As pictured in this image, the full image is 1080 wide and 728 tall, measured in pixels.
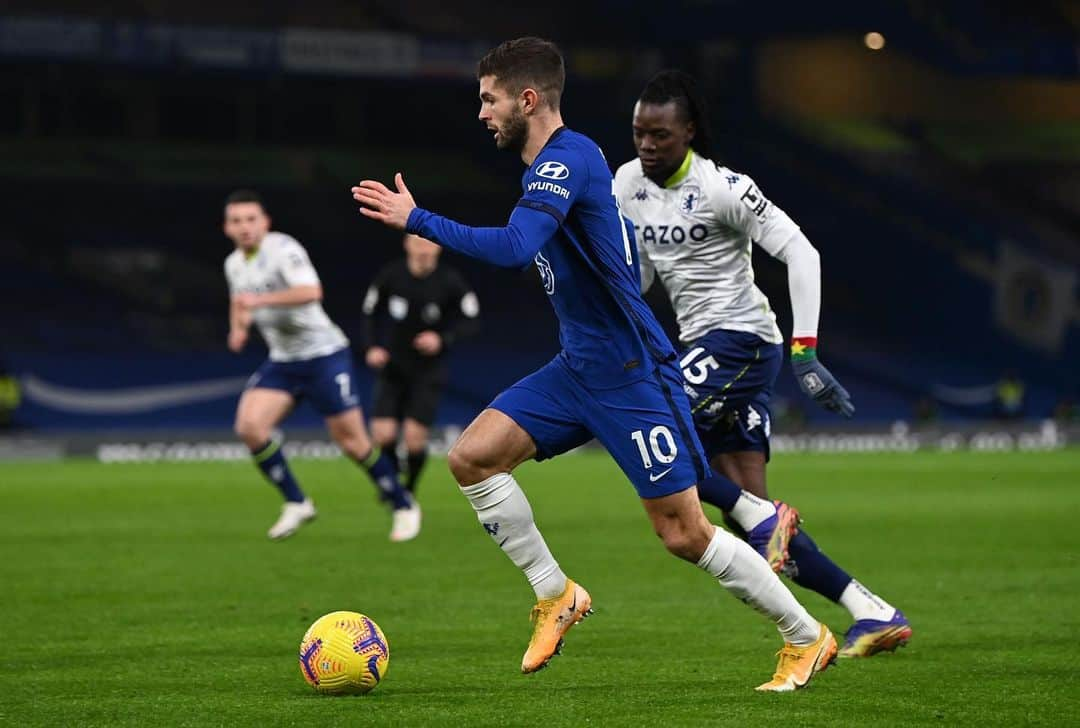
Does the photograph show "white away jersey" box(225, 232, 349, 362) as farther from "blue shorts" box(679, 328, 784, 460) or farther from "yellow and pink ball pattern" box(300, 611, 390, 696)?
→ "yellow and pink ball pattern" box(300, 611, 390, 696)

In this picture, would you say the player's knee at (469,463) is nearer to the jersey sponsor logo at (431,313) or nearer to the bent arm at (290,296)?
the bent arm at (290,296)

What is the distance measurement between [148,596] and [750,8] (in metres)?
26.5

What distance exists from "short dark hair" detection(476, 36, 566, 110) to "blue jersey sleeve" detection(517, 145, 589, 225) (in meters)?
0.25

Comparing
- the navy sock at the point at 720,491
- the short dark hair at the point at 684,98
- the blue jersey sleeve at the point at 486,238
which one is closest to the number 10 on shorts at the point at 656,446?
the blue jersey sleeve at the point at 486,238

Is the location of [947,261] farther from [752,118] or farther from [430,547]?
[430,547]

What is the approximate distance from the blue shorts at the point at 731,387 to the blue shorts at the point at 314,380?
222 inches

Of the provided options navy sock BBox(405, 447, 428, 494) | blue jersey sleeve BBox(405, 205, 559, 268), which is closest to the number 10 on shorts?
blue jersey sleeve BBox(405, 205, 559, 268)

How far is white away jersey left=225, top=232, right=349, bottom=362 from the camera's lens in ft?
41.1

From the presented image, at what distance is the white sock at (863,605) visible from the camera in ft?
23.7

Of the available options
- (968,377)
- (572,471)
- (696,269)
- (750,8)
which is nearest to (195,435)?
(572,471)

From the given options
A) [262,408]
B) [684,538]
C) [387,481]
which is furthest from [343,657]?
[387,481]

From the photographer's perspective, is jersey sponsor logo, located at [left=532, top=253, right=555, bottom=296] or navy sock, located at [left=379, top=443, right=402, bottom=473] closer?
jersey sponsor logo, located at [left=532, top=253, right=555, bottom=296]

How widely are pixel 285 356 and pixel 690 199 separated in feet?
19.5

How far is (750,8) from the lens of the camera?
33875 millimetres
